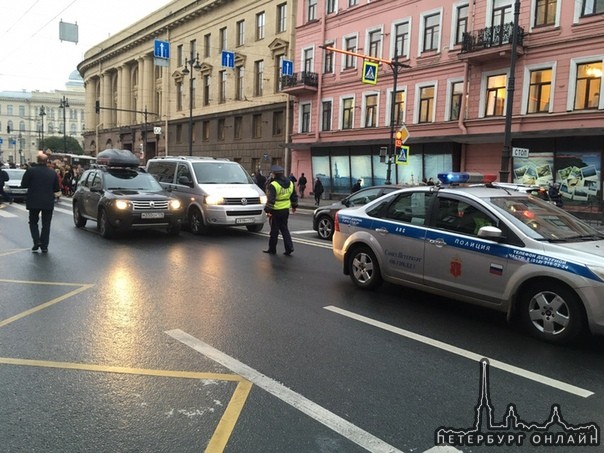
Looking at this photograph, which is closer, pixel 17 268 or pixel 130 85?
pixel 17 268

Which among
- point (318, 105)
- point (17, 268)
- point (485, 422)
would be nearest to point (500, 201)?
point (485, 422)

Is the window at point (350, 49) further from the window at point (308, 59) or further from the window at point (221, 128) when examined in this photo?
the window at point (221, 128)

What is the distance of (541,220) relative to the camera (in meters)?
5.68

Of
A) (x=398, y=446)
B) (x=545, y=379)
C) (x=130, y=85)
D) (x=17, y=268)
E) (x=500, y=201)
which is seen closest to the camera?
(x=398, y=446)

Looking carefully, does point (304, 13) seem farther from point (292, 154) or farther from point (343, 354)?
point (343, 354)

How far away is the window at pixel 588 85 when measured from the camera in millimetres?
21078

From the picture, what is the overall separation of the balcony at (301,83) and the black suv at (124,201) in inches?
871

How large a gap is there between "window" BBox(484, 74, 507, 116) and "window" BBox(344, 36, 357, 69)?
9.71 meters

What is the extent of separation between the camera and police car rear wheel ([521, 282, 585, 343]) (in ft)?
15.7

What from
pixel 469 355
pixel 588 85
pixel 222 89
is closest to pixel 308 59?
pixel 222 89

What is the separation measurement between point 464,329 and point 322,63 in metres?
30.9

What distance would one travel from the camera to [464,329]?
5.48 meters

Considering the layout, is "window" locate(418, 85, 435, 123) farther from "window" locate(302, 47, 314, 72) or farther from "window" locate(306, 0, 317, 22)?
"window" locate(306, 0, 317, 22)

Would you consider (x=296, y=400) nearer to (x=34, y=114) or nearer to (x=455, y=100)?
(x=455, y=100)
